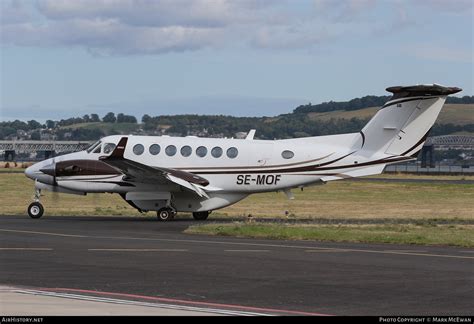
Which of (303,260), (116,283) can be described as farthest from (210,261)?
(116,283)

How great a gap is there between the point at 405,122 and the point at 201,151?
7665 mm

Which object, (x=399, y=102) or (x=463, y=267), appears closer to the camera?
(x=463, y=267)

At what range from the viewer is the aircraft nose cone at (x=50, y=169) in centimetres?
A: 3784

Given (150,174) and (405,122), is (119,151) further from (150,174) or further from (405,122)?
(405,122)

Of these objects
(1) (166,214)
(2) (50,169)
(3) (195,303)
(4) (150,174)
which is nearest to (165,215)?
(1) (166,214)

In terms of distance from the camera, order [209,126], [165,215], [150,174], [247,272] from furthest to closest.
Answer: [209,126] < [165,215] < [150,174] < [247,272]

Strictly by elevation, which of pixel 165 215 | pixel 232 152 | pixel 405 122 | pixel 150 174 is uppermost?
pixel 405 122

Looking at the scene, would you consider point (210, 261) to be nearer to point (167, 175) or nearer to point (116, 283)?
point (116, 283)

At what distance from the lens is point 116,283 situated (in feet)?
56.3

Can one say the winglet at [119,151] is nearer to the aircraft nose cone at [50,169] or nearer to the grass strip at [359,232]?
the aircraft nose cone at [50,169]

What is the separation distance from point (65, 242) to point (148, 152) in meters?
12.1

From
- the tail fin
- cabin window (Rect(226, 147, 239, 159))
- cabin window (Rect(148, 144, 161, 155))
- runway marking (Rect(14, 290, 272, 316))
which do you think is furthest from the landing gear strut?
runway marking (Rect(14, 290, 272, 316))

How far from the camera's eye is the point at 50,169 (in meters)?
37.9

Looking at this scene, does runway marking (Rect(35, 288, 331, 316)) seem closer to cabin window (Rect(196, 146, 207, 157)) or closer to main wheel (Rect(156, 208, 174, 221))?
main wheel (Rect(156, 208, 174, 221))
